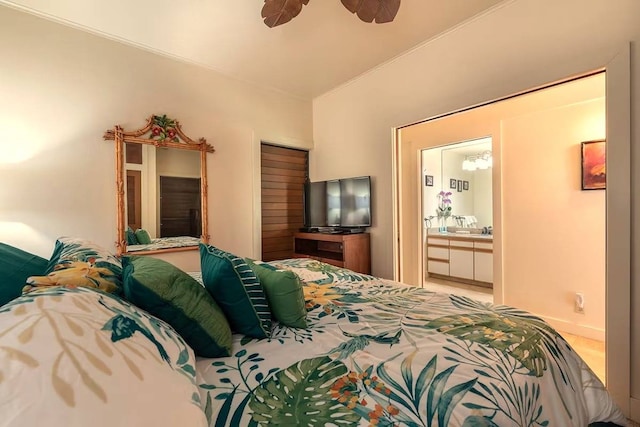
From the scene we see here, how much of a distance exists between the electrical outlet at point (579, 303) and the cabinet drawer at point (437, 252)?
2.15 m

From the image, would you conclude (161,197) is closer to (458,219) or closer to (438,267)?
(438,267)

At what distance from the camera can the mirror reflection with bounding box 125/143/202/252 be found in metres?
2.60

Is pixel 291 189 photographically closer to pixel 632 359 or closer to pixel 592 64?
pixel 592 64

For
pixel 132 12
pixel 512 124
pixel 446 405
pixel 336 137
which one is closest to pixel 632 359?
pixel 446 405

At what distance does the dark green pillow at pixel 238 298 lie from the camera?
109cm

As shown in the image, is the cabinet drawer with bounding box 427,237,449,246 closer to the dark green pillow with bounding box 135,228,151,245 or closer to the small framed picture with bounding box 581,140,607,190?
the small framed picture with bounding box 581,140,607,190

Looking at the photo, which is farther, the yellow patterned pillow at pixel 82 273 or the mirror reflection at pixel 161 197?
the mirror reflection at pixel 161 197

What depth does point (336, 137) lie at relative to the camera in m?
3.65

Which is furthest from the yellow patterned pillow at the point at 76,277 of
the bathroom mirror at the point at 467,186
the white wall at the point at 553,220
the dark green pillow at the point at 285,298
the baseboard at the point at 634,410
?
the bathroom mirror at the point at 467,186

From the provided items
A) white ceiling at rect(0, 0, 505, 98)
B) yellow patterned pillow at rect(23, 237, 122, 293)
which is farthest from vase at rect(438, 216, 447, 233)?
yellow patterned pillow at rect(23, 237, 122, 293)

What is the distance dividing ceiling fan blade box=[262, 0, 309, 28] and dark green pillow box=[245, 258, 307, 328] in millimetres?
1664

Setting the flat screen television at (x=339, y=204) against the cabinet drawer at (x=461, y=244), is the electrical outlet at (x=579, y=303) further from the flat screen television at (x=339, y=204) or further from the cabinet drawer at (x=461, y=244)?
the flat screen television at (x=339, y=204)

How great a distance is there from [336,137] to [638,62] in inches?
102

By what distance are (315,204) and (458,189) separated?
3550 mm
